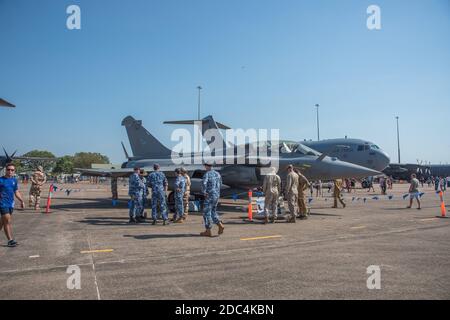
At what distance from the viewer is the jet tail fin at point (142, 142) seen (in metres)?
20.8

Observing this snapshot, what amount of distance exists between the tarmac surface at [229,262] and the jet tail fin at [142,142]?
1143 centimetres

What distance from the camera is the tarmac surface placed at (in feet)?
13.5

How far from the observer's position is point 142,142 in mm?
21359

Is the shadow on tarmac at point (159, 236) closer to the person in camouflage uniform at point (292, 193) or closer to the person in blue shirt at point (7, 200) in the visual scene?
the person in blue shirt at point (7, 200)

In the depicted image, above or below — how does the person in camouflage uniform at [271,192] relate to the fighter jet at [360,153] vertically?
below

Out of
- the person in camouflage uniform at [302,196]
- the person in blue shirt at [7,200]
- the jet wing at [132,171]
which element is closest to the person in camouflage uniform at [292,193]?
the person in camouflage uniform at [302,196]

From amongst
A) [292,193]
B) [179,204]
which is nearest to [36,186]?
[179,204]

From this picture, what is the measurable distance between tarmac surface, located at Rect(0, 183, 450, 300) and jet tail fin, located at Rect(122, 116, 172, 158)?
11.4 metres

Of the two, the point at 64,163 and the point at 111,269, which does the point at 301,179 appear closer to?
the point at 111,269

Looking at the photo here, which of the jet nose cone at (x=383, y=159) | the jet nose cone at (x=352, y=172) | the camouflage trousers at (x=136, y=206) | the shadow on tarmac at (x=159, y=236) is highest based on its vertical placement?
the jet nose cone at (x=383, y=159)

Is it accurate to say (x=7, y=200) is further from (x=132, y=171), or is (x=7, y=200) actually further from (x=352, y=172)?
(x=352, y=172)

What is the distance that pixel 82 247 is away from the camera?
22.4 ft

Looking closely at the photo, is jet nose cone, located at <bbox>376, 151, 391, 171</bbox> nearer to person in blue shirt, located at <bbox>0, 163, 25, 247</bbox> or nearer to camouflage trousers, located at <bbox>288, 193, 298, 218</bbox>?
camouflage trousers, located at <bbox>288, 193, 298, 218</bbox>

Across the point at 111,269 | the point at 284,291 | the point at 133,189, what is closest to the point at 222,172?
the point at 133,189
